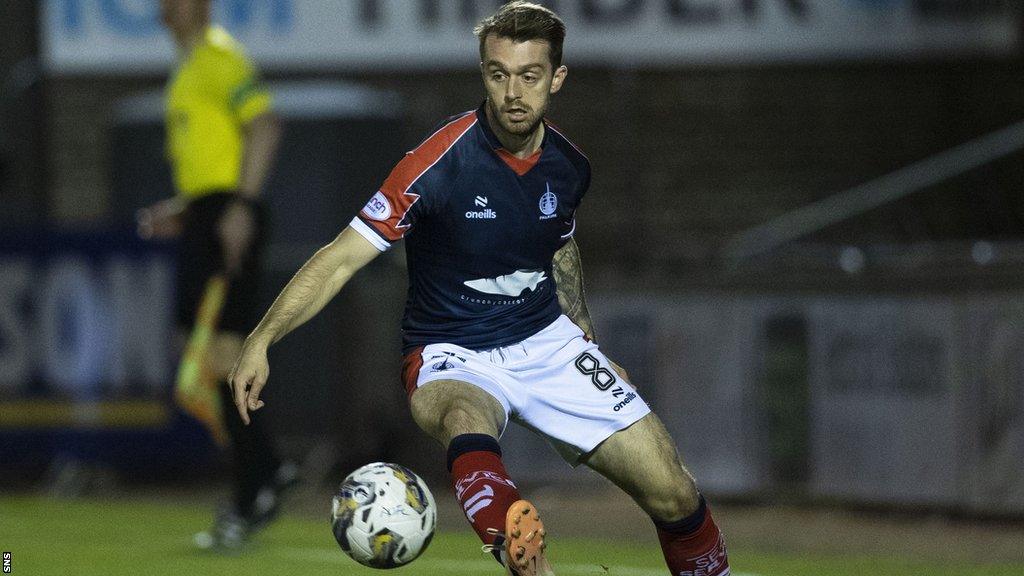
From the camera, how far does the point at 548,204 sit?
627cm

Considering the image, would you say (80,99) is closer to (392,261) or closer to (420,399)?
(392,261)

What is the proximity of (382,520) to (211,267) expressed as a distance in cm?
318

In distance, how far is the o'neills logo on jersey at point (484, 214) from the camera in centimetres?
612

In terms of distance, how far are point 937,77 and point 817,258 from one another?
511 centimetres

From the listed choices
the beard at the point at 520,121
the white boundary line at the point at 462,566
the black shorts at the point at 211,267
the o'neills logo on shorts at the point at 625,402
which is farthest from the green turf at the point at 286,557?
the beard at the point at 520,121

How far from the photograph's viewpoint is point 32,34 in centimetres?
1619

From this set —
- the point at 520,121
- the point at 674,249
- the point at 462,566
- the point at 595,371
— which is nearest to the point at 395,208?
the point at 520,121

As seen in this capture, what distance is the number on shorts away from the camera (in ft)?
20.5

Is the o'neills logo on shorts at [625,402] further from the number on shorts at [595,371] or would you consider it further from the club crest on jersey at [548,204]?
the club crest on jersey at [548,204]

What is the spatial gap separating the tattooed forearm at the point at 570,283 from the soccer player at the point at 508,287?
6.4 inches

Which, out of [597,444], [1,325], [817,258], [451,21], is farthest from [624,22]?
[597,444]

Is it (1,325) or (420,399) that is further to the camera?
(1,325)

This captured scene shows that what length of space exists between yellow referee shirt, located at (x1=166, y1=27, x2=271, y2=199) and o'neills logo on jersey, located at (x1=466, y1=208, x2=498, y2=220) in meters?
3.01

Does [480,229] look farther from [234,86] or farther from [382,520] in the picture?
[234,86]
